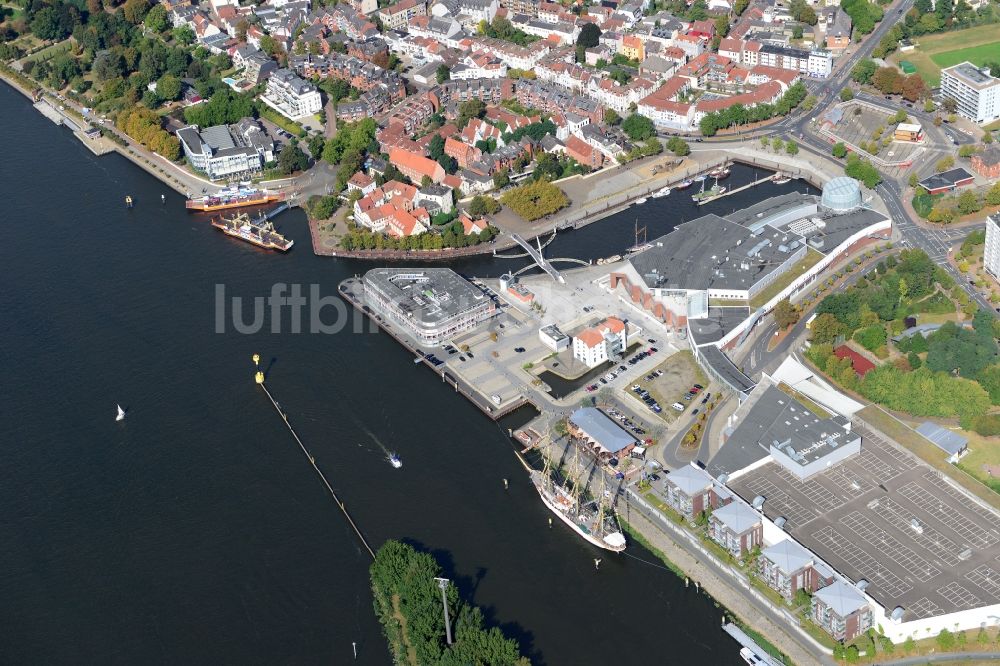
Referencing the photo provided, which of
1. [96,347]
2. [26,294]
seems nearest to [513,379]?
[96,347]

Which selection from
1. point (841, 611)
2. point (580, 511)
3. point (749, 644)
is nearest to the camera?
point (841, 611)

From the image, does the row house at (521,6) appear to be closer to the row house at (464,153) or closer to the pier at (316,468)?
the row house at (464,153)

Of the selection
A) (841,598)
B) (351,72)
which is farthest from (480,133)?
(841,598)

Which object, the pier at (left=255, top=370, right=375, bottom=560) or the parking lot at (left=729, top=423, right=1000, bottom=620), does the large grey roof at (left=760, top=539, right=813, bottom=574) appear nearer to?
the parking lot at (left=729, top=423, right=1000, bottom=620)

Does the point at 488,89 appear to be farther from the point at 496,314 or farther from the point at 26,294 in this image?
the point at 26,294

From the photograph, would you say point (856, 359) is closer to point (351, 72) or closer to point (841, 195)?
point (841, 195)

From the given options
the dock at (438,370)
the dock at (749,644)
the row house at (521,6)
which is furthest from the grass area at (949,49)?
the dock at (749,644)

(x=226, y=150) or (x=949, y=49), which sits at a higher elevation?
(x=949, y=49)
